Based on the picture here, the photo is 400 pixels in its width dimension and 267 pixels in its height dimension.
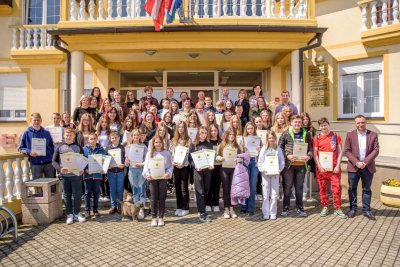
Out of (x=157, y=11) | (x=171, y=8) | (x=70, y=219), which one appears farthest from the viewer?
(x=171, y=8)

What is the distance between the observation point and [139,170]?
20.6 feet

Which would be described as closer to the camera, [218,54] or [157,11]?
[157,11]

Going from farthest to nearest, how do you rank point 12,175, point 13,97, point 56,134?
point 13,97, point 56,134, point 12,175

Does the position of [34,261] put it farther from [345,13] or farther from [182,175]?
[345,13]

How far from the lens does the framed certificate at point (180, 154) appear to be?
235 inches

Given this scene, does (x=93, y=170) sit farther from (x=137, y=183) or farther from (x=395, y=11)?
(x=395, y=11)

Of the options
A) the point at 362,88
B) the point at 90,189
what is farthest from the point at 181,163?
the point at 362,88

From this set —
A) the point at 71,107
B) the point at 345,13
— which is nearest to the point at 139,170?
the point at 71,107

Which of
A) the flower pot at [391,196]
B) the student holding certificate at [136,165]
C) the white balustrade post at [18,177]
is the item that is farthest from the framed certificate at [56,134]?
the flower pot at [391,196]

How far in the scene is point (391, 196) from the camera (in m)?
6.54

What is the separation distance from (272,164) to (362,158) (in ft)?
6.01

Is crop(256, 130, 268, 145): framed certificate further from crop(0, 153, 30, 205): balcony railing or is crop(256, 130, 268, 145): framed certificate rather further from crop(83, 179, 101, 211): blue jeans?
crop(0, 153, 30, 205): balcony railing

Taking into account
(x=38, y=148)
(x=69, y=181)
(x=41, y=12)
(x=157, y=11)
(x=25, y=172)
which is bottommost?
(x=69, y=181)

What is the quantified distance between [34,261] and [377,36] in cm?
1019
